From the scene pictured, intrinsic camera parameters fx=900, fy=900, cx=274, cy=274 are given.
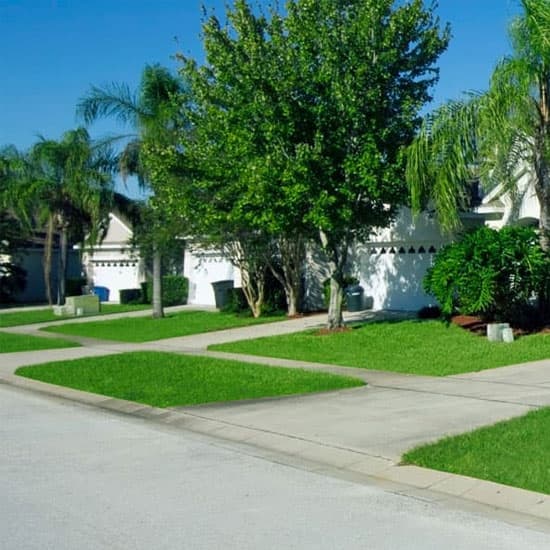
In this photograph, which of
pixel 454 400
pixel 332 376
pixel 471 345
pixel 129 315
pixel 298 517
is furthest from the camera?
pixel 129 315

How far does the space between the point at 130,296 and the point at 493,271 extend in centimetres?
2260

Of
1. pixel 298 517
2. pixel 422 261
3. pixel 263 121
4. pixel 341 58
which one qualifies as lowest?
pixel 298 517

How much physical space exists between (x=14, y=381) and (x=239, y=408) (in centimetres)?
573

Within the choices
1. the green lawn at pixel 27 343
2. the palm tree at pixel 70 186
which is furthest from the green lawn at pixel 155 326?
the palm tree at pixel 70 186

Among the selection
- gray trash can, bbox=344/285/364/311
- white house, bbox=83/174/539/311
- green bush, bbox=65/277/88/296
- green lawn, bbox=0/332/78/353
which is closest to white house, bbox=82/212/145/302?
green bush, bbox=65/277/88/296

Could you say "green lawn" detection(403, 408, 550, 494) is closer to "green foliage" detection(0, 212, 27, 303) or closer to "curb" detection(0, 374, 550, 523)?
"curb" detection(0, 374, 550, 523)

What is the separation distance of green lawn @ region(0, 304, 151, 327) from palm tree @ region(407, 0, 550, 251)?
16.7 m

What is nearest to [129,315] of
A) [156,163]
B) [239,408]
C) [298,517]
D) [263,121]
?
[156,163]

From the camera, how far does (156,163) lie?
21.6 meters

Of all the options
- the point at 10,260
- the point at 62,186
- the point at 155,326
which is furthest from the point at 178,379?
the point at 10,260

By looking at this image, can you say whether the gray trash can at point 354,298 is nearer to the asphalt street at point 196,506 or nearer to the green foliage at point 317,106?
the green foliage at point 317,106

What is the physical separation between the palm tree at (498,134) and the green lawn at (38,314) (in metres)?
16.7

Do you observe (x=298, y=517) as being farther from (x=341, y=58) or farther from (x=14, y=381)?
(x=341, y=58)

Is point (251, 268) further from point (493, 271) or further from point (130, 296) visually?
point (130, 296)
